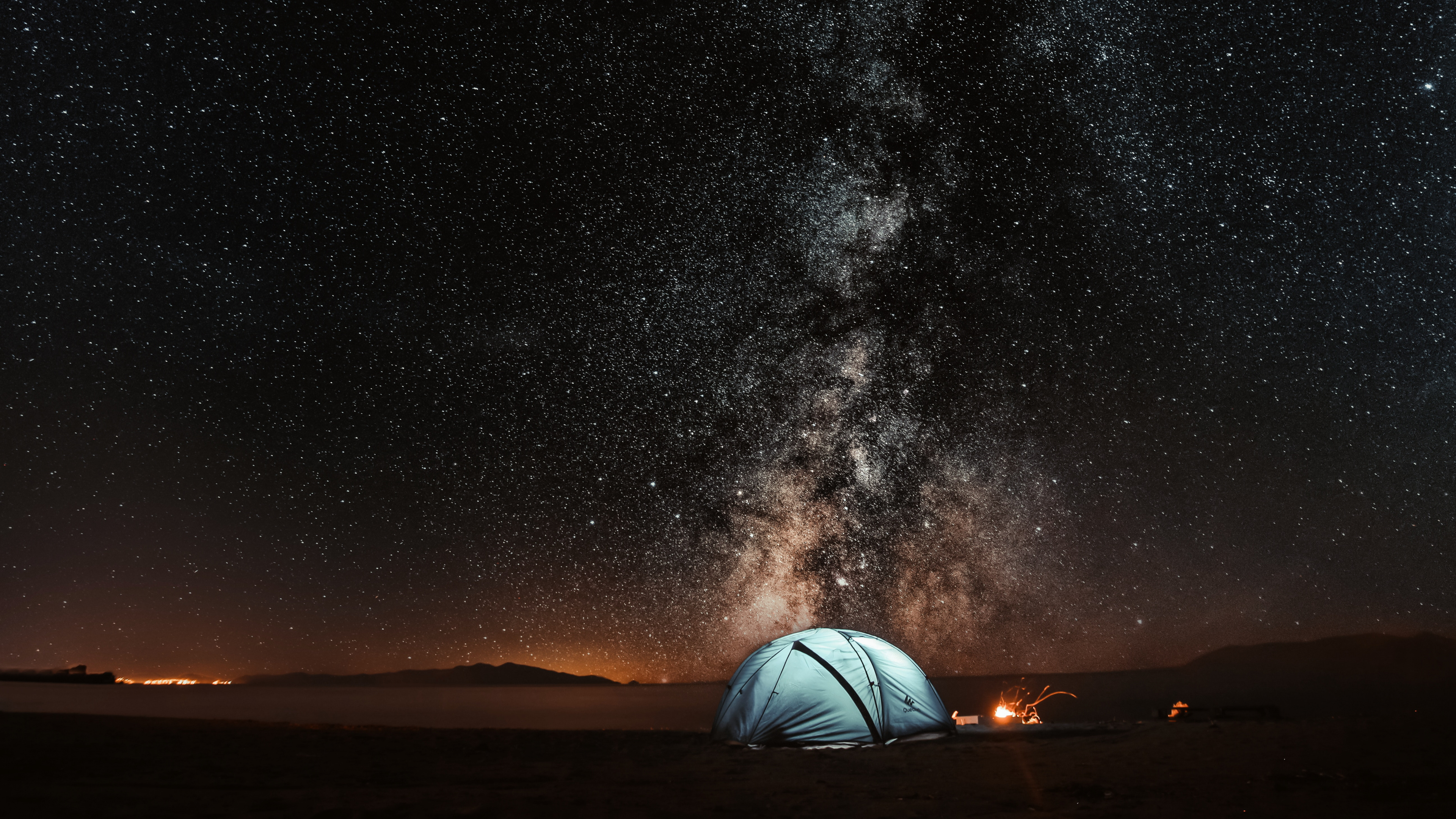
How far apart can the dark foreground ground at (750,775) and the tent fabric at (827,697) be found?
1.86ft

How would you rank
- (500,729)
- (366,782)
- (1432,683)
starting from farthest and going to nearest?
(1432,683)
(500,729)
(366,782)

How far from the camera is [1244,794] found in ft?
21.0

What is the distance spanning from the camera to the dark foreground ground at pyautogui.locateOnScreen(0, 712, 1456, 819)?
20.0ft

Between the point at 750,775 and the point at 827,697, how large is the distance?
310 cm

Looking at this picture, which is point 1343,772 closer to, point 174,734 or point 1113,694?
point 174,734

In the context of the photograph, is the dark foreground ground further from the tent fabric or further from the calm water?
the calm water

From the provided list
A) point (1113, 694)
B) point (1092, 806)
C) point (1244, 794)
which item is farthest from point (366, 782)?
point (1113, 694)

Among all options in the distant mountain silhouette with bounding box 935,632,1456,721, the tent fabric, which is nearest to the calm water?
the tent fabric

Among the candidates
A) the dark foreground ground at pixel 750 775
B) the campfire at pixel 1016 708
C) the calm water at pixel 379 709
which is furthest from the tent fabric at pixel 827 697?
the calm water at pixel 379 709

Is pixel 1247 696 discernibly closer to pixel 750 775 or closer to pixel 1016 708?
pixel 1016 708

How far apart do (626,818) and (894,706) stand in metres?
6.73

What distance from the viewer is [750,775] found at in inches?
332

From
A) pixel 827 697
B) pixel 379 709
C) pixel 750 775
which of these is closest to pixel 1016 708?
pixel 827 697

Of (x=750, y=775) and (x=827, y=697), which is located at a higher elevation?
(x=827, y=697)
